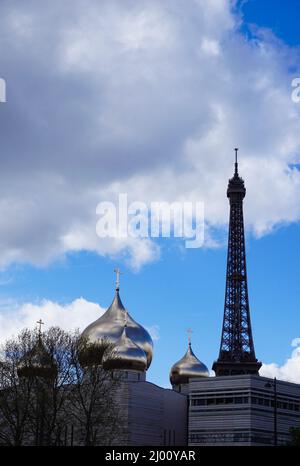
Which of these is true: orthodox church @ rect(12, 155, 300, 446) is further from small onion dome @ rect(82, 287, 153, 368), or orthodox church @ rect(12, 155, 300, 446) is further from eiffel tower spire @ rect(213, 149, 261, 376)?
eiffel tower spire @ rect(213, 149, 261, 376)

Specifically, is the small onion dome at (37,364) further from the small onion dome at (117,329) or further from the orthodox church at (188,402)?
the small onion dome at (117,329)

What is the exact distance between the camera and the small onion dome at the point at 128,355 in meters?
67.0

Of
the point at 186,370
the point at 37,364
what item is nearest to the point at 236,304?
the point at 186,370

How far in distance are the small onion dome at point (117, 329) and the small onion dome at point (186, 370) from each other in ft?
26.5

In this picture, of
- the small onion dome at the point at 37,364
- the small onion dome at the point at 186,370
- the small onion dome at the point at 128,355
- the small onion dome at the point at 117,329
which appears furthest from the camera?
the small onion dome at the point at 186,370

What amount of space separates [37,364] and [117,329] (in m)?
22.7

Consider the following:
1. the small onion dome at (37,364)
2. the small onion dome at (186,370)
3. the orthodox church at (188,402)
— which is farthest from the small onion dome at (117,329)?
the small onion dome at (37,364)

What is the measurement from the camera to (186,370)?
269ft

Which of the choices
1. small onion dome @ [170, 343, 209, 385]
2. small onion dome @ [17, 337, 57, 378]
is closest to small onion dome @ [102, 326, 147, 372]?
small onion dome @ [170, 343, 209, 385]

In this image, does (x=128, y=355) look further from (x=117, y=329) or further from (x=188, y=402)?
(x=188, y=402)

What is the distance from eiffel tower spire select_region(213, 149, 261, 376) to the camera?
332ft

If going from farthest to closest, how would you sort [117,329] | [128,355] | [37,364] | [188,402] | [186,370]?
[186,370], [188,402], [117,329], [128,355], [37,364]
